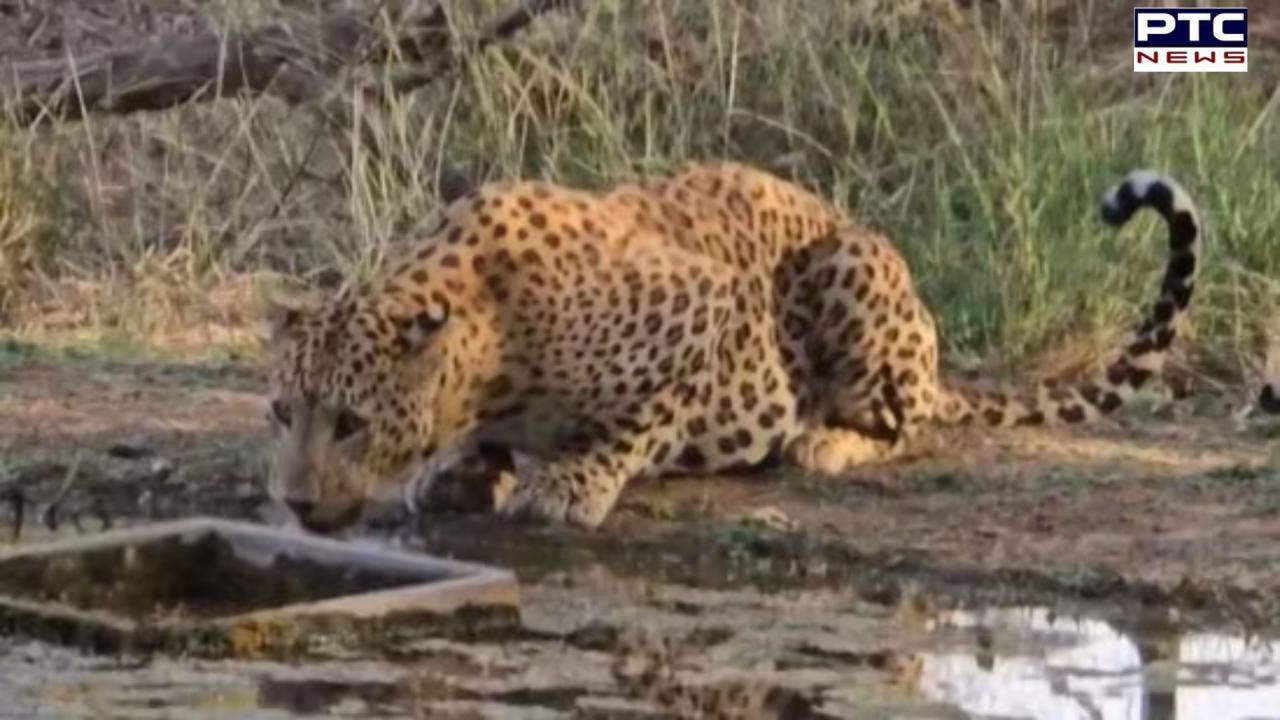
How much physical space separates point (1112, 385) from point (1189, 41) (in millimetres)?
3468

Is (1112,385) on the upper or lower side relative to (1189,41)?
lower

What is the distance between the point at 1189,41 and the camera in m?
12.3

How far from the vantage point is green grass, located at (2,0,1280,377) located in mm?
10195

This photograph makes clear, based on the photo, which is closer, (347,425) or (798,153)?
(347,425)

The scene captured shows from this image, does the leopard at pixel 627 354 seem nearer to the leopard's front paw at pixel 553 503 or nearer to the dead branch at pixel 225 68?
the leopard's front paw at pixel 553 503

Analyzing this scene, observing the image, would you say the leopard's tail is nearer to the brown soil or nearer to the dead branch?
the brown soil

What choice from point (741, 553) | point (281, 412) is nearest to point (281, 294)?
point (281, 412)

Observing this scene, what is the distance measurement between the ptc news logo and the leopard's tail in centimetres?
287

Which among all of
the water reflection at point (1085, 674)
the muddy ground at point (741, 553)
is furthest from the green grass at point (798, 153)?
the water reflection at point (1085, 674)

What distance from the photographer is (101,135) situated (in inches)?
487

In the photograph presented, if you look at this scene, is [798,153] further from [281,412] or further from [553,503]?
[281,412]

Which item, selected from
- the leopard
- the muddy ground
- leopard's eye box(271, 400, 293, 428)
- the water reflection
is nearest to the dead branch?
the muddy ground

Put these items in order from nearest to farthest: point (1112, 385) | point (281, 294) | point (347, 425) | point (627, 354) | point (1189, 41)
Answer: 1. point (347, 425)
2. point (627, 354)
3. point (1112, 385)
4. point (281, 294)
5. point (1189, 41)

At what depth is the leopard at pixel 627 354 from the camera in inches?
299
